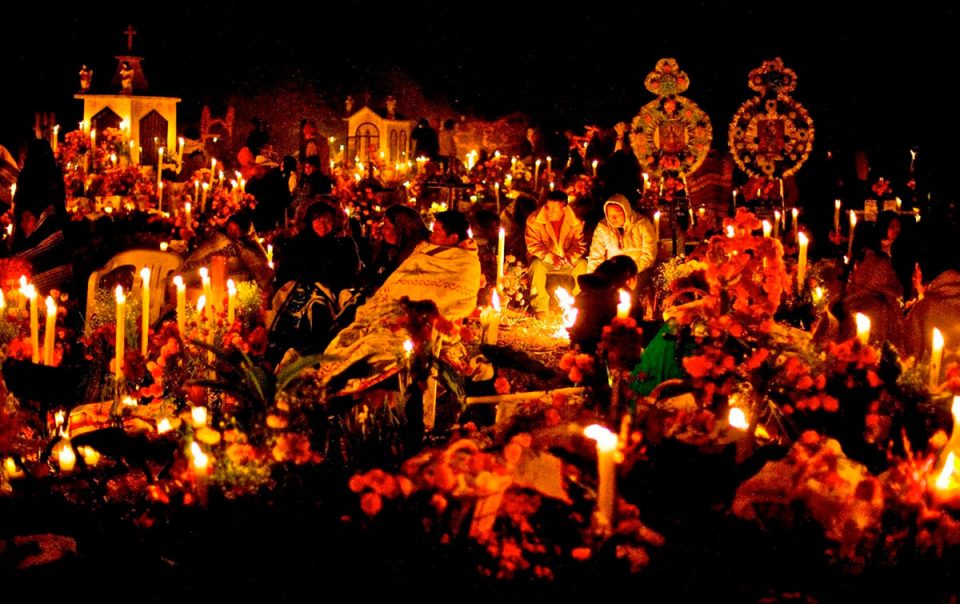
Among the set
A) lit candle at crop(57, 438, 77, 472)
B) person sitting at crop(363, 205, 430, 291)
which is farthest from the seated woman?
lit candle at crop(57, 438, 77, 472)

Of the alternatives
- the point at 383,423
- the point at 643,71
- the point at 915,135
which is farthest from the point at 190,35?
the point at 383,423

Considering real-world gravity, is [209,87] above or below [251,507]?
above

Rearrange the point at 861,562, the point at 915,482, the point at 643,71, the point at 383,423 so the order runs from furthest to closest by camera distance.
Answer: the point at 643,71, the point at 383,423, the point at 915,482, the point at 861,562

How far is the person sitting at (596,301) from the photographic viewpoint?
21.8ft

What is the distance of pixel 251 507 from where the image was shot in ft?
13.2

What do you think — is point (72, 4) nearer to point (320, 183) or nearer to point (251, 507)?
point (320, 183)

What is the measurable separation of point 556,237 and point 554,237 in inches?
0.8

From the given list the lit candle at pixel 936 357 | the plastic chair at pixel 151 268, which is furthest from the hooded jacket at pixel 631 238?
the lit candle at pixel 936 357

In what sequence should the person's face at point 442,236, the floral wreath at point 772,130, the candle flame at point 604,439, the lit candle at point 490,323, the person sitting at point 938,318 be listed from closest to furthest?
the candle flame at point 604,439 < the person sitting at point 938,318 < the person's face at point 442,236 < the lit candle at point 490,323 < the floral wreath at point 772,130

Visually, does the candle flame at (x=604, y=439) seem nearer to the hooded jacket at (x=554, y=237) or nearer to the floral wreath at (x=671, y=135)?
the hooded jacket at (x=554, y=237)

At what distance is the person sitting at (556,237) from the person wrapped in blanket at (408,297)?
2.68m

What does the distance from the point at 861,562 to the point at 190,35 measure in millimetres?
20013

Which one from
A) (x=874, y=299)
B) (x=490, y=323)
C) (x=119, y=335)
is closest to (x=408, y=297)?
(x=490, y=323)

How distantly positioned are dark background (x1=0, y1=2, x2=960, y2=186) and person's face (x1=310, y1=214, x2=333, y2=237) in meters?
12.7
